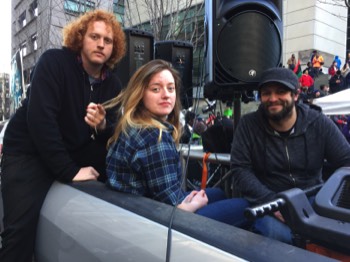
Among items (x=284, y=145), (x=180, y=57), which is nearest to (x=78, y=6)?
(x=180, y=57)

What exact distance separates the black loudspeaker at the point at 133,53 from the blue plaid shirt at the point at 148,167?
2.54 m

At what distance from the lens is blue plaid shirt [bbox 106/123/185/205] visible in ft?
5.76

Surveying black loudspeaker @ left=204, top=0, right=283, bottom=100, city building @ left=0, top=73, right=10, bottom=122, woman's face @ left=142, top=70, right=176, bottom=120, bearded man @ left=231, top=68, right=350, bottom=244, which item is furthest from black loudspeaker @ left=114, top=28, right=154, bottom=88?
city building @ left=0, top=73, right=10, bottom=122

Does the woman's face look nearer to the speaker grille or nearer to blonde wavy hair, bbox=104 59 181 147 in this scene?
blonde wavy hair, bbox=104 59 181 147

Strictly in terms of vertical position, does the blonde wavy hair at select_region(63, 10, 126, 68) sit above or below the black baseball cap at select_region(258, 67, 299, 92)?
above

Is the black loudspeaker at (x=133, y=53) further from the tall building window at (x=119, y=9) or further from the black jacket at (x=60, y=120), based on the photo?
the tall building window at (x=119, y=9)

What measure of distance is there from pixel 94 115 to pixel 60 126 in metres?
0.26

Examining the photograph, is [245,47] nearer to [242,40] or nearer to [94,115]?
[242,40]

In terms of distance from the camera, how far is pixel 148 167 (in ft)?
5.74

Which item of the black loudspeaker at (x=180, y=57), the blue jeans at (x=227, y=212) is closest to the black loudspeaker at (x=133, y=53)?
the black loudspeaker at (x=180, y=57)

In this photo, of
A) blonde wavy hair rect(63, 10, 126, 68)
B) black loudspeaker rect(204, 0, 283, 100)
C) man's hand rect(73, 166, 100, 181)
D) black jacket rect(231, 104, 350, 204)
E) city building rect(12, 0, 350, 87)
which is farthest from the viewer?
city building rect(12, 0, 350, 87)

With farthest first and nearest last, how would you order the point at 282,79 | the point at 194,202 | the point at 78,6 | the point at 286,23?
the point at 286,23 → the point at 78,6 → the point at 282,79 → the point at 194,202

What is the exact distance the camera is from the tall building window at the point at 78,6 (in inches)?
466

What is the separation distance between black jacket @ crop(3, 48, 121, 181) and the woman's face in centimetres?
45
